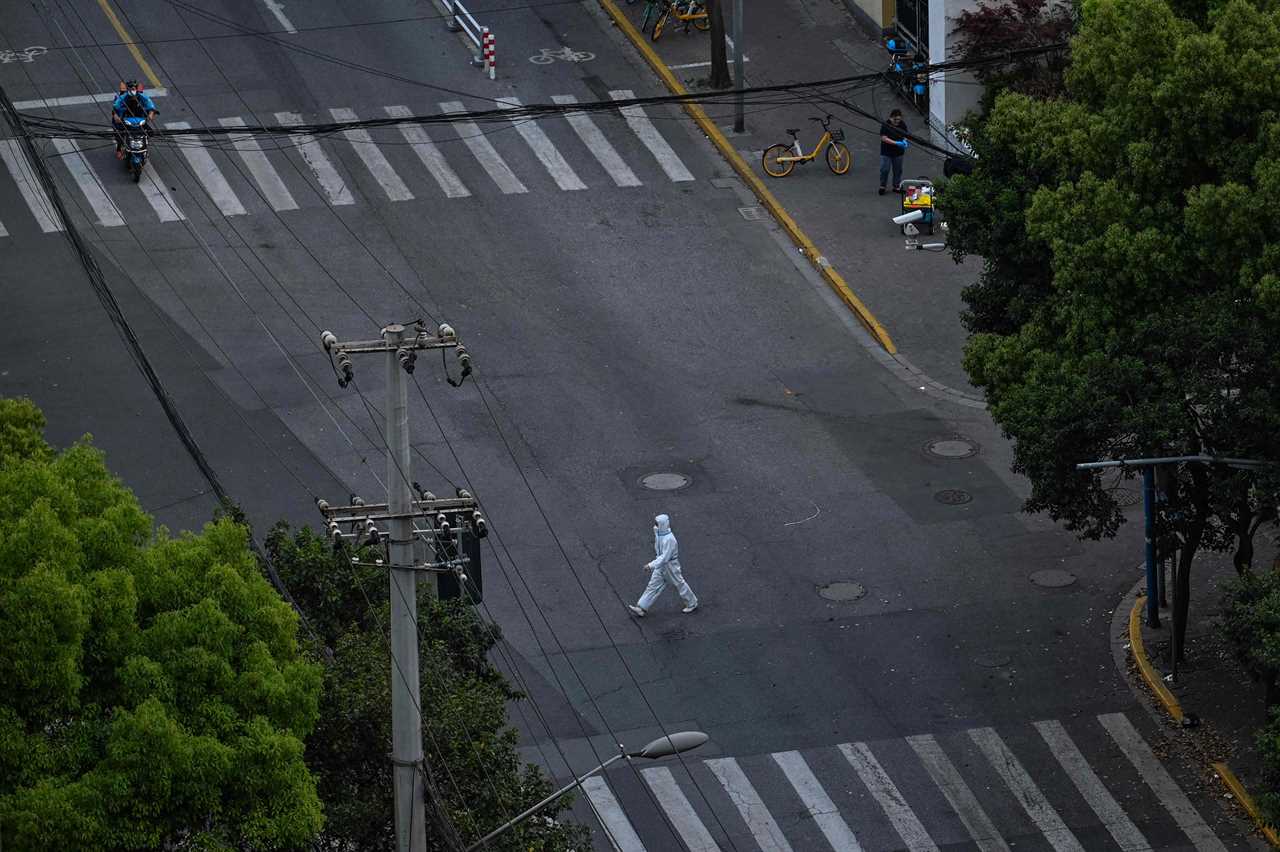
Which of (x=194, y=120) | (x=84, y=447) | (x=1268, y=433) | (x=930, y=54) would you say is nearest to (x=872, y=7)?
(x=930, y=54)

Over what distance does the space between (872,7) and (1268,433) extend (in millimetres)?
24514

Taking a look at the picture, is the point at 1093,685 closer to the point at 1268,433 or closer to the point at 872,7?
the point at 1268,433

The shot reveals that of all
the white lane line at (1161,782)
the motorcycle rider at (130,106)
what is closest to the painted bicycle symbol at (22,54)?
the motorcycle rider at (130,106)

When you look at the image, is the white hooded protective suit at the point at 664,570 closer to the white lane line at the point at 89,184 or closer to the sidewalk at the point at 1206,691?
the sidewalk at the point at 1206,691

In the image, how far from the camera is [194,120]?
40.5 meters

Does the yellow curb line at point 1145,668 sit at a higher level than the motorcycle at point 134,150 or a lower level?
lower

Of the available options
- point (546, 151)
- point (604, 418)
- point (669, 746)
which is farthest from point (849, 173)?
point (669, 746)

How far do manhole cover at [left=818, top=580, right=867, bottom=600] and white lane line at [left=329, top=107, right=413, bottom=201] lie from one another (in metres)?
14.3

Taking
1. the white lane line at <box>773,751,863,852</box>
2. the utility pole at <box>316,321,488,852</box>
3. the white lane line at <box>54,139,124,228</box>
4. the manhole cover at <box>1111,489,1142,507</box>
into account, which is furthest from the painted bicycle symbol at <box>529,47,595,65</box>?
the utility pole at <box>316,321,488,852</box>

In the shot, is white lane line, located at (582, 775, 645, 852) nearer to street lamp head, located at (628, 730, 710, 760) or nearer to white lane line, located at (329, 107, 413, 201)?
street lamp head, located at (628, 730, 710, 760)

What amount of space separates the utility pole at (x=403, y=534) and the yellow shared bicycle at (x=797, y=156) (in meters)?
22.8

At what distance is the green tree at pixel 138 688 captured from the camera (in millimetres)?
14797

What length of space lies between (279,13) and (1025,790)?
28600 mm

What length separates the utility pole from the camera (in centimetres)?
1678
